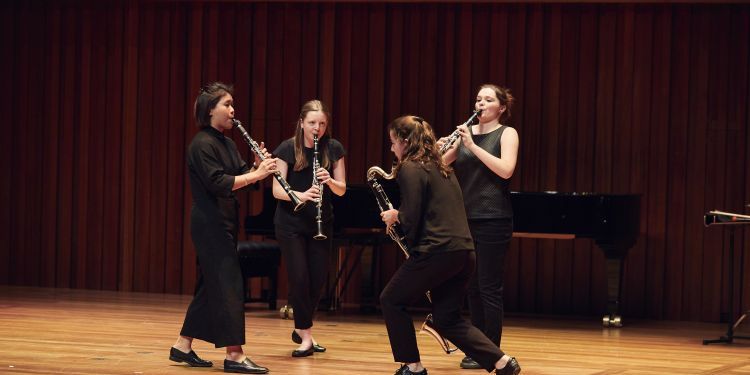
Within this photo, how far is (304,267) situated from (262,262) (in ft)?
9.21

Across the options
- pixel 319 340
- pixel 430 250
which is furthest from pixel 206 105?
pixel 319 340

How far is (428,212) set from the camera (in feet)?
14.5

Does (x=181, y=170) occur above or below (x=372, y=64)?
below

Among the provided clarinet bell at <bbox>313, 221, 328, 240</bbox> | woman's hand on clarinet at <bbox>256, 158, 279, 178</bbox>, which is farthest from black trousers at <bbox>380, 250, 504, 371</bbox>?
clarinet bell at <bbox>313, 221, 328, 240</bbox>

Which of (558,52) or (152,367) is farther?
(558,52)

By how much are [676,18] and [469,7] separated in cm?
159

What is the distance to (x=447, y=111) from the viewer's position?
8703 millimetres

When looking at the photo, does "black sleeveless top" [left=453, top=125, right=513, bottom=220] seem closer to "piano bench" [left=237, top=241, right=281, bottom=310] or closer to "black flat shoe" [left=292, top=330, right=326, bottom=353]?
"black flat shoe" [left=292, top=330, right=326, bottom=353]

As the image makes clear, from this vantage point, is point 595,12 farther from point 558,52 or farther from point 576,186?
point 576,186

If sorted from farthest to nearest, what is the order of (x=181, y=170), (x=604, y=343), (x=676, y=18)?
(x=181, y=170)
(x=676, y=18)
(x=604, y=343)

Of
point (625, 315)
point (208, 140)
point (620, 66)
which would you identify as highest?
point (620, 66)

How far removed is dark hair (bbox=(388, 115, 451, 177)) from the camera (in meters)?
4.46

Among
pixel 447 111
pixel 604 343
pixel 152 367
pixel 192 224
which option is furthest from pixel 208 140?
pixel 447 111

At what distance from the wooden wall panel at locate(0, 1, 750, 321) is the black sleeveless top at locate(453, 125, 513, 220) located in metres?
3.52
